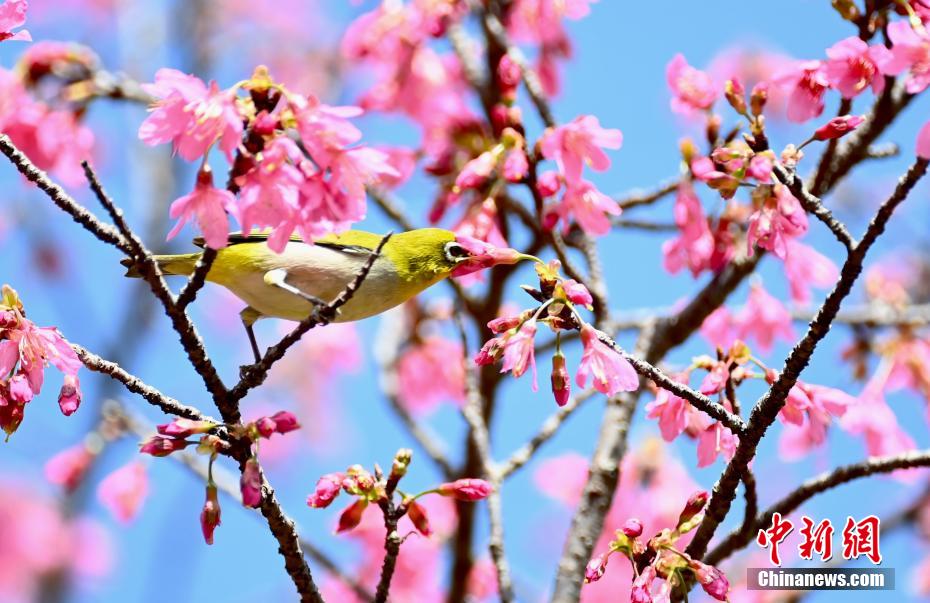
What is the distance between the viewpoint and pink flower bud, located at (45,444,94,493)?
14.2ft

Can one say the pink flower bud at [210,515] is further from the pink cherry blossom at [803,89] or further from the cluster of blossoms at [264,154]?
the pink cherry blossom at [803,89]

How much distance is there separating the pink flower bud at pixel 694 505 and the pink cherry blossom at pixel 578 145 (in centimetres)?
125

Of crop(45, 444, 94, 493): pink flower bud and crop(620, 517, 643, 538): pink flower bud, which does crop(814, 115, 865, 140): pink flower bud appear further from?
crop(45, 444, 94, 493): pink flower bud

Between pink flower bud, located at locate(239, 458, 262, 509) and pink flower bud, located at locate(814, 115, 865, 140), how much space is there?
66.1 inches

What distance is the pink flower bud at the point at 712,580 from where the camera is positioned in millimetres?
2490

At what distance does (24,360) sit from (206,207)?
0.61 metres

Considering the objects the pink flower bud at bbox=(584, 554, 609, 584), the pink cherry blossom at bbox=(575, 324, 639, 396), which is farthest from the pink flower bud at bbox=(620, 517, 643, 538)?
the pink cherry blossom at bbox=(575, 324, 639, 396)

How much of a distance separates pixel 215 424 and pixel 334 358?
585 cm

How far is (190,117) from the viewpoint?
2451mm

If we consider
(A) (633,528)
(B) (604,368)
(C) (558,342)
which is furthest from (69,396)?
(A) (633,528)

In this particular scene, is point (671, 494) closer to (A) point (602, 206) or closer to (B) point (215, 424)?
(A) point (602, 206)

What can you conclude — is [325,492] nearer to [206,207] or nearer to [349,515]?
[349,515]

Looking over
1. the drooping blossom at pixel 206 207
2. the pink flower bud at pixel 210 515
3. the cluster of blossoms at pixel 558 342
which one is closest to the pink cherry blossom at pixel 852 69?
the cluster of blossoms at pixel 558 342

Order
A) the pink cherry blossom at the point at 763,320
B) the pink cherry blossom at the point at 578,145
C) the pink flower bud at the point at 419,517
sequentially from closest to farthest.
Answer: the pink flower bud at the point at 419,517, the pink cherry blossom at the point at 578,145, the pink cherry blossom at the point at 763,320
